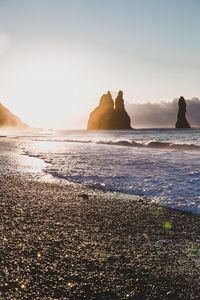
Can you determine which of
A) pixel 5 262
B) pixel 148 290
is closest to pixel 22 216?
pixel 5 262

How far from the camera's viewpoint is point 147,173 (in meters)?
12.8

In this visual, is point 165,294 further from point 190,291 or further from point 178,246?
point 178,246

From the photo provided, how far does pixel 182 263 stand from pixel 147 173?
862cm

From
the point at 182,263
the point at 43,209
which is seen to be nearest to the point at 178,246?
the point at 182,263

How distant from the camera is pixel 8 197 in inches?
309

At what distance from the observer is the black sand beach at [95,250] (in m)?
3.40

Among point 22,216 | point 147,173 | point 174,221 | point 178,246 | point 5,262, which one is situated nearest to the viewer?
Result: point 5,262

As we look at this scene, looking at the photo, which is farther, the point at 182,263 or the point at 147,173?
the point at 147,173

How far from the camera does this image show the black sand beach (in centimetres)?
340

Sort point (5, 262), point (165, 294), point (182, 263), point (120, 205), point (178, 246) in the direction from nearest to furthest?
point (165, 294)
point (5, 262)
point (182, 263)
point (178, 246)
point (120, 205)

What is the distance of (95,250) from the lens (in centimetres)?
453

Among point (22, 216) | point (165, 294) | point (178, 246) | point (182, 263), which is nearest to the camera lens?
point (165, 294)

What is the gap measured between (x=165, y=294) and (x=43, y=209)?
3928mm

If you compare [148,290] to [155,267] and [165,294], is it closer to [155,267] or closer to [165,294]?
[165,294]
